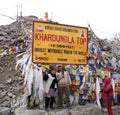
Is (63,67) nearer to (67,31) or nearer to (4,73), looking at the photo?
(67,31)

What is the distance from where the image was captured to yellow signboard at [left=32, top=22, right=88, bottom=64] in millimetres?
12016

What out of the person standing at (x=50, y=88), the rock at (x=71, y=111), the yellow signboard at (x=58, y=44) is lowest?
the rock at (x=71, y=111)

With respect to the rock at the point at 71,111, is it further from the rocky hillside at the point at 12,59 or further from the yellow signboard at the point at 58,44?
the rocky hillside at the point at 12,59

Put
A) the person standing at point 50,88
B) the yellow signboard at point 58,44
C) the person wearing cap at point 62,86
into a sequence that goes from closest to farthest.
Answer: the yellow signboard at point 58,44 → the person standing at point 50,88 → the person wearing cap at point 62,86

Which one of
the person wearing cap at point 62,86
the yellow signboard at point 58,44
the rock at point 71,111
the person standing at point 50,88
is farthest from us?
the person wearing cap at point 62,86

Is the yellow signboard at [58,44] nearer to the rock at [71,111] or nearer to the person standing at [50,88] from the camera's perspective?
the person standing at [50,88]

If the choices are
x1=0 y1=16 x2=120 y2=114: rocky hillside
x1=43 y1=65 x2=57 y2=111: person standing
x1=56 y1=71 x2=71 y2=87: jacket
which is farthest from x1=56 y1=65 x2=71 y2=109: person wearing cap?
x1=0 y1=16 x2=120 y2=114: rocky hillside

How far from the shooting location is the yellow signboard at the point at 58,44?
12016 mm

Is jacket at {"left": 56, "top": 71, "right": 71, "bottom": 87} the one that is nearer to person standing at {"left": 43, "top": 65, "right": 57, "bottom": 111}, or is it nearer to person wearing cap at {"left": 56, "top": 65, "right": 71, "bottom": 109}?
person wearing cap at {"left": 56, "top": 65, "right": 71, "bottom": 109}

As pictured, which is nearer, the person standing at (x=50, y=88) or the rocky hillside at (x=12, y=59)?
the person standing at (x=50, y=88)

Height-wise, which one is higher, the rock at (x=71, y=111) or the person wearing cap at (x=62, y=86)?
the person wearing cap at (x=62, y=86)

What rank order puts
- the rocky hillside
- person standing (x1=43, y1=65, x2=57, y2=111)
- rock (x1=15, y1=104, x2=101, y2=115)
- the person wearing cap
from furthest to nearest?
1. the rocky hillside
2. the person wearing cap
3. person standing (x1=43, y1=65, x2=57, y2=111)
4. rock (x1=15, y1=104, x2=101, y2=115)

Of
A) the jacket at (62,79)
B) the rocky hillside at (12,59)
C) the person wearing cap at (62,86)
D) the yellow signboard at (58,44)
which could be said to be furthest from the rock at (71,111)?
the rocky hillside at (12,59)

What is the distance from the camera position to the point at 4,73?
2153 centimetres
